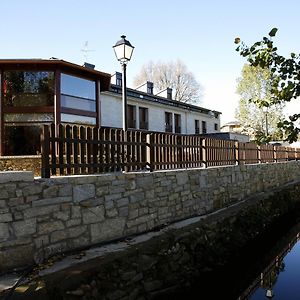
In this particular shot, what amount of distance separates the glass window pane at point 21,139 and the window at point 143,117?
1243 centimetres

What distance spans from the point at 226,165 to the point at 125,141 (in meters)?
4.79

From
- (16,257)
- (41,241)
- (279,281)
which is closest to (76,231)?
(41,241)

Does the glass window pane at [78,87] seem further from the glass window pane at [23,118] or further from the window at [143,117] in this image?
the window at [143,117]

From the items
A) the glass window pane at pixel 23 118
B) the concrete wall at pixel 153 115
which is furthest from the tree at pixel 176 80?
the glass window pane at pixel 23 118

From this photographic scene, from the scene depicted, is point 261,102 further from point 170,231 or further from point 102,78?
point 102,78

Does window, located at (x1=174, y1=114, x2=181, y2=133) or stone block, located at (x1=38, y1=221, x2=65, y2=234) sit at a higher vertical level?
window, located at (x1=174, y1=114, x2=181, y2=133)

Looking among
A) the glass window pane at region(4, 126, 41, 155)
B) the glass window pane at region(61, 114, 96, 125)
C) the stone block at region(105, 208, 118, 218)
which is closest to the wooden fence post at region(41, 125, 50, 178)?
the stone block at region(105, 208, 118, 218)

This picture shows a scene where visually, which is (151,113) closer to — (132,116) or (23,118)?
(132,116)

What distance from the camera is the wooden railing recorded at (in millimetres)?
4867

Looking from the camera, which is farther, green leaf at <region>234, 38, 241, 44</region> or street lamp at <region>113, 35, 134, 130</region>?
street lamp at <region>113, 35, 134, 130</region>

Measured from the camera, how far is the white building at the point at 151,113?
19995 millimetres

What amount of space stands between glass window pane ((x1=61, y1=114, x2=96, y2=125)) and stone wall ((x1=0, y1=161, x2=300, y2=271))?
18.8 ft

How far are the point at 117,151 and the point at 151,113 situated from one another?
18322mm

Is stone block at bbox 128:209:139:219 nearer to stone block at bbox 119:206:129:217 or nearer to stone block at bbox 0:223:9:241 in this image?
stone block at bbox 119:206:129:217
